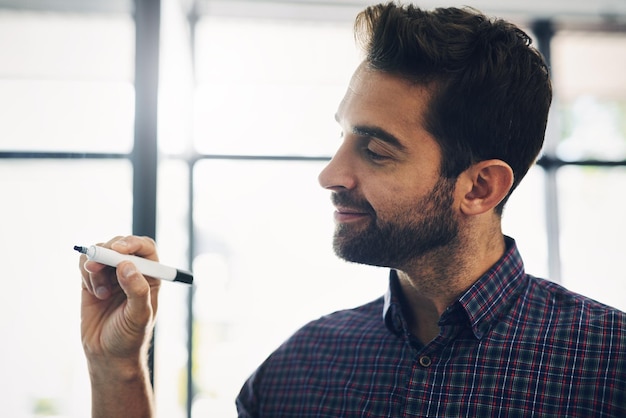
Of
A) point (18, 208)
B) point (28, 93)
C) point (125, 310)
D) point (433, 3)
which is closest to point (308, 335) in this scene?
point (125, 310)

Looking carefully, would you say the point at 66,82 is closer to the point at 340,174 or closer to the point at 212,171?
the point at 212,171

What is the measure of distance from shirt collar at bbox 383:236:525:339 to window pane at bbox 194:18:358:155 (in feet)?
3.90

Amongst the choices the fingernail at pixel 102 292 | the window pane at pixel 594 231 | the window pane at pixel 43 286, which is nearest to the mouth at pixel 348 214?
the fingernail at pixel 102 292

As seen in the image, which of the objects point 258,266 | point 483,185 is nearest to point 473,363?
point 483,185

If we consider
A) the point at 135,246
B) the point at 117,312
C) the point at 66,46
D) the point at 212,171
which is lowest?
the point at 117,312

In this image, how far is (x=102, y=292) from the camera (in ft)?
3.09

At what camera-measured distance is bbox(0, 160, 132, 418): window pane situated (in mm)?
1681

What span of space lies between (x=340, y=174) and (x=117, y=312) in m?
0.44

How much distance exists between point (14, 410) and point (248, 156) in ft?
3.58

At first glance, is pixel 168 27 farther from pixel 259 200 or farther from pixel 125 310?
pixel 125 310

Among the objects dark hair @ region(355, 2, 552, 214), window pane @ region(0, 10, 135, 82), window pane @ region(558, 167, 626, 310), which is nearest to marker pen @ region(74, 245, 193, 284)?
dark hair @ region(355, 2, 552, 214)

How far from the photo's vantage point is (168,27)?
→ 180cm

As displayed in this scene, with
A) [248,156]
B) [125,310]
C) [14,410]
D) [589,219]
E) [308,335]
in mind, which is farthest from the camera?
[589,219]

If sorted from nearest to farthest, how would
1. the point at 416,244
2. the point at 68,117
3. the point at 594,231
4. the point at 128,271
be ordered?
the point at 128,271, the point at 416,244, the point at 68,117, the point at 594,231
